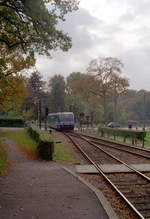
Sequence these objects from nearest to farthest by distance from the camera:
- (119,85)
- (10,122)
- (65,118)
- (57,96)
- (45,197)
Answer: (45,197), (65,118), (119,85), (10,122), (57,96)

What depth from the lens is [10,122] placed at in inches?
2152

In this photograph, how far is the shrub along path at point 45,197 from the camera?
605 centimetres

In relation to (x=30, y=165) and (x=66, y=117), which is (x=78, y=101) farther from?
(x=30, y=165)

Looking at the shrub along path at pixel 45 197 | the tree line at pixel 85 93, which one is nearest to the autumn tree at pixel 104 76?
the tree line at pixel 85 93

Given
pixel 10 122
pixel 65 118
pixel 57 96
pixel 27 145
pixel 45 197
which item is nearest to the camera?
pixel 45 197

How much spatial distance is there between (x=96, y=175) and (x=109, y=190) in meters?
2.35

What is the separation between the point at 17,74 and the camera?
1144 inches

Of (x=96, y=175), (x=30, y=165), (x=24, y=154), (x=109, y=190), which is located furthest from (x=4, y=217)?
(x=24, y=154)

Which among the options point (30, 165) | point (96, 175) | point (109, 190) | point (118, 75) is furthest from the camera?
point (118, 75)

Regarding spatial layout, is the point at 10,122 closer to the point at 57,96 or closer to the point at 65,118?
the point at 65,118

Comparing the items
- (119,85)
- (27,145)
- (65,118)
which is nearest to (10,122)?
(65,118)

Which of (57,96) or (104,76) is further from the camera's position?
(57,96)

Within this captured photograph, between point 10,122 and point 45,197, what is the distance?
Result: 4883 centimetres

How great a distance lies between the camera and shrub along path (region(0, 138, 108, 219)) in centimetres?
605
